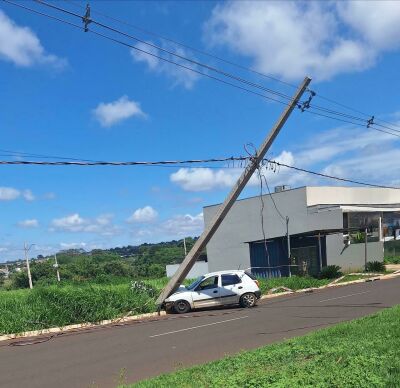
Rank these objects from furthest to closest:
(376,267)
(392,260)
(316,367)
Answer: (392,260) < (376,267) < (316,367)

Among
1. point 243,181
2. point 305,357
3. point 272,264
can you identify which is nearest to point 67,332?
point 243,181

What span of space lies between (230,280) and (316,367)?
15650mm

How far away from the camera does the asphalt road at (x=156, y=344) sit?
31.4 feet

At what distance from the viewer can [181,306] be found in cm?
2142

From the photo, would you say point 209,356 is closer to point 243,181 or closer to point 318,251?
point 243,181

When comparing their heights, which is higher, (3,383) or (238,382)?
(238,382)

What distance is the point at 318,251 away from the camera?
124 feet

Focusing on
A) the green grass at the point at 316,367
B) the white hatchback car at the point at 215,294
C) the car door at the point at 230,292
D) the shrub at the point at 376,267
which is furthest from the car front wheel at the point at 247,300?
the shrub at the point at 376,267

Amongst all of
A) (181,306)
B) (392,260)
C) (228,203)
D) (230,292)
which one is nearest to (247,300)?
(230,292)

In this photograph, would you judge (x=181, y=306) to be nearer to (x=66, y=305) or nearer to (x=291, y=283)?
(x=66, y=305)

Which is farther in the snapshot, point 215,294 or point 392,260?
point 392,260

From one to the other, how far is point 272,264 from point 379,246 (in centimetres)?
1034

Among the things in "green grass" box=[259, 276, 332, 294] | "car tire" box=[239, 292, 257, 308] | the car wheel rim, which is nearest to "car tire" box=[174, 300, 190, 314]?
"car tire" box=[239, 292, 257, 308]

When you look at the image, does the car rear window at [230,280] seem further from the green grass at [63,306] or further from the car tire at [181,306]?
the green grass at [63,306]
